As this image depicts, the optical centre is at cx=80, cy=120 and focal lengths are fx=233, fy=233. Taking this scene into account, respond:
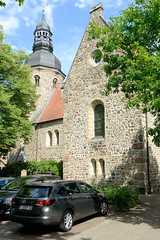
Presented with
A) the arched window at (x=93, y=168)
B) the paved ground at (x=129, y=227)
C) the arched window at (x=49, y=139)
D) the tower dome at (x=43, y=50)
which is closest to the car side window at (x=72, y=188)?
the paved ground at (x=129, y=227)

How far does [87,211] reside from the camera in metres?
7.37

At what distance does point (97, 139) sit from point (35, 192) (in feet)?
26.8

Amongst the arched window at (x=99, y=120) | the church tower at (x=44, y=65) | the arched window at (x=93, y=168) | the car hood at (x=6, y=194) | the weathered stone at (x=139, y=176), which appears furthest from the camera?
the church tower at (x=44, y=65)

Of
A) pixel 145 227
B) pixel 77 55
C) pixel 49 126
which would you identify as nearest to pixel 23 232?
pixel 145 227

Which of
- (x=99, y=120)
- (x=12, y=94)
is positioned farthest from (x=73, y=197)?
(x=12, y=94)

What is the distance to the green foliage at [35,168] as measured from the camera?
1897 cm

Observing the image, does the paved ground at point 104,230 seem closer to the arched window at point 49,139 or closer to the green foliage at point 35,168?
the green foliage at point 35,168

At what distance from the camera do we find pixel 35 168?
68.4ft

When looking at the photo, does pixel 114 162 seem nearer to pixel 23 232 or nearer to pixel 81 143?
pixel 81 143

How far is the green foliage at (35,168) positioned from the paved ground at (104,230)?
11.0m

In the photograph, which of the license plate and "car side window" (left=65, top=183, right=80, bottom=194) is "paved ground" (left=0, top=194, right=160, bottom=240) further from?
"car side window" (left=65, top=183, right=80, bottom=194)

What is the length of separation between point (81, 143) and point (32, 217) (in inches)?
358

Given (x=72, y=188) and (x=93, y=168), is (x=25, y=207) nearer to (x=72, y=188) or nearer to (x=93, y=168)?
(x=72, y=188)

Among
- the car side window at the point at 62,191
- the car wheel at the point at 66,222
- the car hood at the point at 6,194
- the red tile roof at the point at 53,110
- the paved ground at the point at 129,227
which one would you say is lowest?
the paved ground at the point at 129,227
